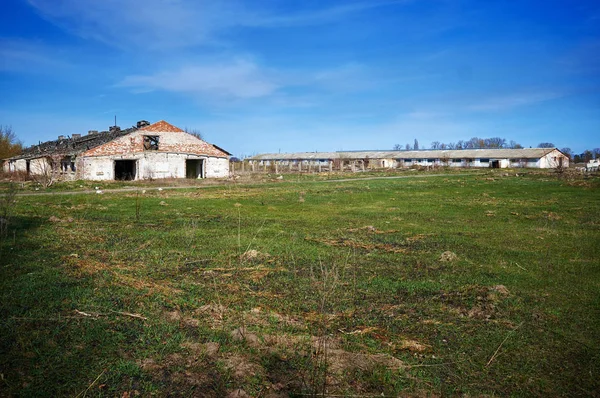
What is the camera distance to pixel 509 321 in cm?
479

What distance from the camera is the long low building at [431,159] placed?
236ft

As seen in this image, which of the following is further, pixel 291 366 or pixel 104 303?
pixel 104 303

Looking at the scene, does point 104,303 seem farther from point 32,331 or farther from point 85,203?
point 85,203

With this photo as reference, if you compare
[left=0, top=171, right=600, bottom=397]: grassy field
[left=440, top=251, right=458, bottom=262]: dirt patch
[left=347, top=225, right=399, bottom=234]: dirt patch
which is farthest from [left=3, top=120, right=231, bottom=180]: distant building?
[left=440, top=251, right=458, bottom=262]: dirt patch

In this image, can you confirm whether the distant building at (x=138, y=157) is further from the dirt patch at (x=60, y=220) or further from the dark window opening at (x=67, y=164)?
the dirt patch at (x=60, y=220)

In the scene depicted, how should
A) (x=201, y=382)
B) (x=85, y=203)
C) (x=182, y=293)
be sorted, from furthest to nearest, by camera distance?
(x=85, y=203), (x=182, y=293), (x=201, y=382)

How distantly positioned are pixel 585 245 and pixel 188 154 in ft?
119

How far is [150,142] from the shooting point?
3928 cm

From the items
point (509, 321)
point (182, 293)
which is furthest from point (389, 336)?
point (182, 293)

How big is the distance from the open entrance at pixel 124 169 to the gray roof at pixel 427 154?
163 ft

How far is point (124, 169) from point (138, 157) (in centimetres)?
569

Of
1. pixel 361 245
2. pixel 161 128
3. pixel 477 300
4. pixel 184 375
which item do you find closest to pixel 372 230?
pixel 361 245

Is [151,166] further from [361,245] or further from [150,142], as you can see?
[361,245]

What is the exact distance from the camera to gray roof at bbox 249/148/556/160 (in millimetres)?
73688
